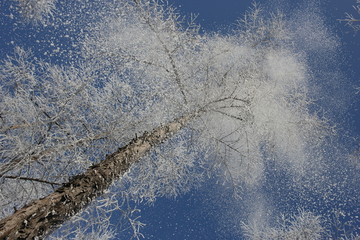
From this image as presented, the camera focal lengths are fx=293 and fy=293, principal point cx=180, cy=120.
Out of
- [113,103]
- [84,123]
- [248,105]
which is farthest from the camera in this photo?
[248,105]

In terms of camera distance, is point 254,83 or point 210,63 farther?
point 254,83

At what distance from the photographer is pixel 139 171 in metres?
5.96

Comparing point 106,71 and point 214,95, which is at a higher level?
point 214,95

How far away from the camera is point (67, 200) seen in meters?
2.94

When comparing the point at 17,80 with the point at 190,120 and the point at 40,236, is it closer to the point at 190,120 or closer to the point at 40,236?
the point at 40,236

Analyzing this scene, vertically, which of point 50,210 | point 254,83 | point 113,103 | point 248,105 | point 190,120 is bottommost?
point 50,210

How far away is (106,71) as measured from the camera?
20.0 feet

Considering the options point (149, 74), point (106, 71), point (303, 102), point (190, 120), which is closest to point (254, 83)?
point (303, 102)

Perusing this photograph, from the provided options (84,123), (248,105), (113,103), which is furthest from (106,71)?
(248,105)

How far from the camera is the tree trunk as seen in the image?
2369 mm

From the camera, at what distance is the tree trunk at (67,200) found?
93.3 inches

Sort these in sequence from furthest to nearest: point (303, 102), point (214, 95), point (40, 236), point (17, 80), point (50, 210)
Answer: point (303, 102) → point (214, 95) → point (17, 80) → point (50, 210) → point (40, 236)

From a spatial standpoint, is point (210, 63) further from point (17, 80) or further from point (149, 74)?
point (17, 80)

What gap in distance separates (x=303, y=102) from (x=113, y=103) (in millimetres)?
5134
